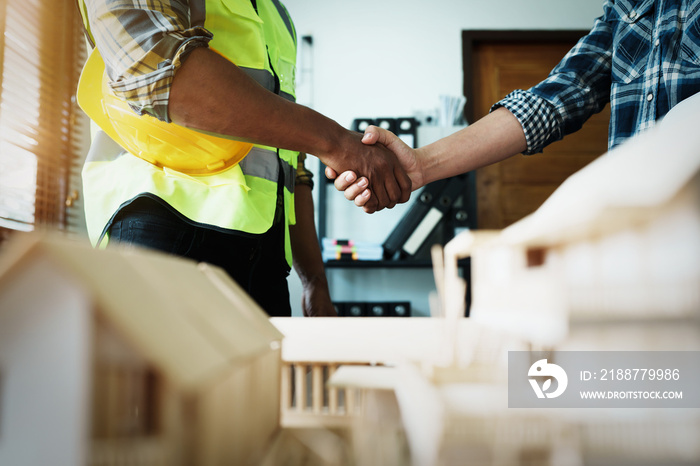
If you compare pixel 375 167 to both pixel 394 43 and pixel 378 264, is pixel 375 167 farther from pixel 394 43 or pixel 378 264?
pixel 394 43

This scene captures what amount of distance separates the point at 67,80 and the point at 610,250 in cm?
230

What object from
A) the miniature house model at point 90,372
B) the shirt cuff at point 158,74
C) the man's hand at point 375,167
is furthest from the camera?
the man's hand at point 375,167

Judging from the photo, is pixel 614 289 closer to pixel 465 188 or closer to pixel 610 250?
pixel 610 250

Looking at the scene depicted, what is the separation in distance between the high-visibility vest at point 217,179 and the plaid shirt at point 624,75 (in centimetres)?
59

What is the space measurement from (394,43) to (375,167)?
1947 millimetres

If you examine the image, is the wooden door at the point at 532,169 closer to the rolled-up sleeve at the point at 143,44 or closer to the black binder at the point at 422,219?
the black binder at the point at 422,219

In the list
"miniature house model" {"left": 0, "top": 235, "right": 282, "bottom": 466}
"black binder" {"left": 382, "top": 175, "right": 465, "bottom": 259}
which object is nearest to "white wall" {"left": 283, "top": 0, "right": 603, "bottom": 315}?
"black binder" {"left": 382, "top": 175, "right": 465, "bottom": 259}

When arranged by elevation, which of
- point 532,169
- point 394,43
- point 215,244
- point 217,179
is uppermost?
point 394,43

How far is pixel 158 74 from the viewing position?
684 mm

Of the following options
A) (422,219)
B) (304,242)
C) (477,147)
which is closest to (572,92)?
(477,147)

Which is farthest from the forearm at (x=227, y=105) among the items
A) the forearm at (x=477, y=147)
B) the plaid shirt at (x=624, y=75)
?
the plaid shirt at (x=624, y=75)

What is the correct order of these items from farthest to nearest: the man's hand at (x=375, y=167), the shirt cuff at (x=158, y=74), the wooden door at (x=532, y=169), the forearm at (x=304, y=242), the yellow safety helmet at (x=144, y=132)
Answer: the wooden door at (x=532, y=169) < the forearm at (x=304, y=242) < the man's hand at (x=375, y=167) < the yellow safety helmet at (x=144, y=132) < the shirt cuff at (x=158, y=74)

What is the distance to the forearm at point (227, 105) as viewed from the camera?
2.34ft

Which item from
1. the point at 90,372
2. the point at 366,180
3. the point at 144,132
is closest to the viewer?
A: the point at 90,372
